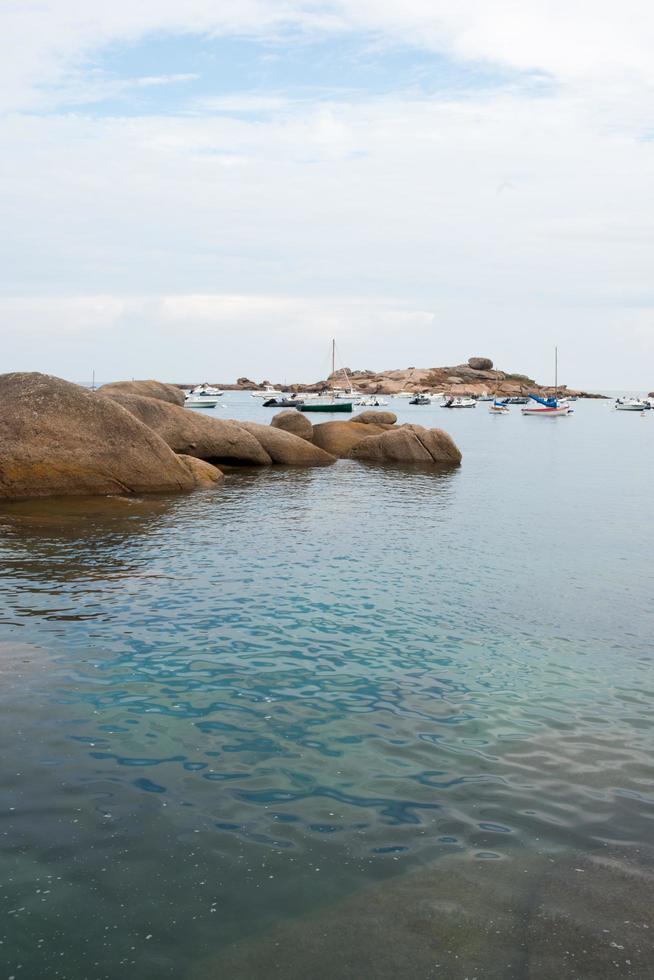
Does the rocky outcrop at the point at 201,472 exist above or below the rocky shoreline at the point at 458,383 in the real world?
below

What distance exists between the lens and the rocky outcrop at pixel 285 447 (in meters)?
37.8

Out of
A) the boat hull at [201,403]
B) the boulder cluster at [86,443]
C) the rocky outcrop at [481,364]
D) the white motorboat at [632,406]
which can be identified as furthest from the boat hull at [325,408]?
the rocky outcrop at [481,364]

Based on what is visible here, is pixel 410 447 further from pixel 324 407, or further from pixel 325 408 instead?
pixel 325 408

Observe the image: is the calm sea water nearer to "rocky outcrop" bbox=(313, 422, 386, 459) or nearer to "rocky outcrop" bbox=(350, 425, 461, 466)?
"rocky outcrop" bbox=(350, 425, 461, 466)

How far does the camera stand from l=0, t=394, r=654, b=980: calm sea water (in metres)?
5.19

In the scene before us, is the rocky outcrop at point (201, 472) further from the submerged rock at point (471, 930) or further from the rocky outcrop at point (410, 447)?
the submerged rock at point (471, 930)

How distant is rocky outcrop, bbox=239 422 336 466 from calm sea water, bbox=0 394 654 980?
20.7 m

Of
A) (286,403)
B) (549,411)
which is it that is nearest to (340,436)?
(286,403)

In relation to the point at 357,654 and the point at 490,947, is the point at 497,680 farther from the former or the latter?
the point at 490,947

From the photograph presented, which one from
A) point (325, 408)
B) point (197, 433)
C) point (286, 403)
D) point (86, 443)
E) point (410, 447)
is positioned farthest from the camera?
point (286, 403)

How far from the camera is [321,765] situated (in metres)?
7.66

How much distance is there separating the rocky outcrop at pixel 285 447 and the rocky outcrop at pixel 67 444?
1159cm

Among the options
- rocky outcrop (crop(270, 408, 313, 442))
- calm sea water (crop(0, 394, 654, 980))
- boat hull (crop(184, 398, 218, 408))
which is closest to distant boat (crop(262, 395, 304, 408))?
boat hull (crop(184, 398, 218, 408))

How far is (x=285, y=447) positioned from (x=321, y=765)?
101ft
